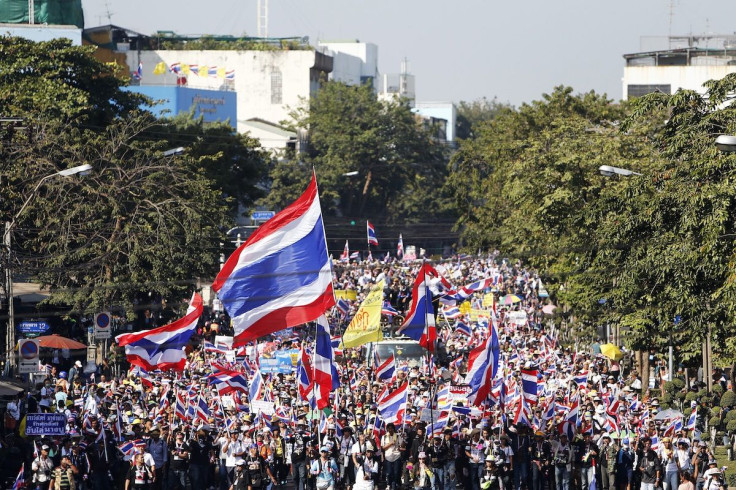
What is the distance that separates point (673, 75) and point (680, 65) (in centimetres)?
179

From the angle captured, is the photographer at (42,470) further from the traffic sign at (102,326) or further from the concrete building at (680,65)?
the concrete building at (680,65)

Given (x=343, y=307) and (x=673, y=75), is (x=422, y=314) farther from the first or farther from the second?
(x=673, y=75)

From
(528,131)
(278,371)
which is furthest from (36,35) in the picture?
(278,371)

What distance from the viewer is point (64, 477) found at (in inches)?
812

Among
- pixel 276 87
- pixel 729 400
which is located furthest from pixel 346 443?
pixel 276 87

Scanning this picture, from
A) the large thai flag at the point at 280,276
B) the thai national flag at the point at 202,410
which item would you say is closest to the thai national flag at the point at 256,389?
the thai national flag at the point at 202,410

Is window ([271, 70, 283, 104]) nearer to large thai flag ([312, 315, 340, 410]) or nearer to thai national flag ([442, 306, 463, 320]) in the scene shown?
thai national flag ([442, 306, 463, 320])

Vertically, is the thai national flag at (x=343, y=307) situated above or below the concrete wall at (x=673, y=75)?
below

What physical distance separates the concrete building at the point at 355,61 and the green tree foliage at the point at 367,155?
2608 centimetres

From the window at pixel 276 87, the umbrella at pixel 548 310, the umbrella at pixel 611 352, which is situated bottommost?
the umbrella at pixel 548 310

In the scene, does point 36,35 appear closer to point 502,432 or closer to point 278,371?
point 278,371

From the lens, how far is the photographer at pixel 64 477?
20578 millimetres

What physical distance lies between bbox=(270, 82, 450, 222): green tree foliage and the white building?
1.64 m

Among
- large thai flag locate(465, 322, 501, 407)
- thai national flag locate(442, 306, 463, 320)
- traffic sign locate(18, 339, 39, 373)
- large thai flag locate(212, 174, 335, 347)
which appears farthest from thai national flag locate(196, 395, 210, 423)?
thai national flag locate(442, 306, 463, 320)
